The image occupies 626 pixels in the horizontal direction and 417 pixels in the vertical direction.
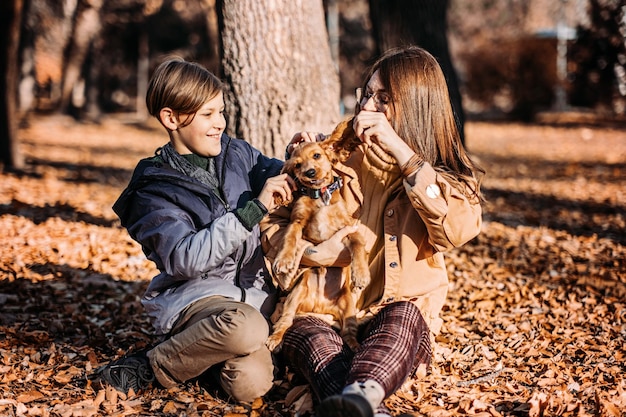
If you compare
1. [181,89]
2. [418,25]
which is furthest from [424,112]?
[418,25]

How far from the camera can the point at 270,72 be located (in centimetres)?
558

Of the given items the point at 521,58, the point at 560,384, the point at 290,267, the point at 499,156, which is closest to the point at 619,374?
the point at 560,384

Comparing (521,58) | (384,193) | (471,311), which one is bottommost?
(471,311)

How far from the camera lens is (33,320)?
15.9ft

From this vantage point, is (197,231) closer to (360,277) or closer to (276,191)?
(276,191)

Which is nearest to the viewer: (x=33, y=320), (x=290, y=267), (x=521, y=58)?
(x=290, y=267)

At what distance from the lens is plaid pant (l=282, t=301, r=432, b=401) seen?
3.19 m

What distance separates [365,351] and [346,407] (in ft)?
1.66

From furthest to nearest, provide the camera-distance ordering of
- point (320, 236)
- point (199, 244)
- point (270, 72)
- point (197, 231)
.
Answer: point (270, 72) < point (320, 236) < point (197, 231) < point (199, 244)

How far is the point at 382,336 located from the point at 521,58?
77.0 feet

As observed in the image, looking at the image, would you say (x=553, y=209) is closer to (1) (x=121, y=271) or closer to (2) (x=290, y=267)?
(1) (x=121, y=271)

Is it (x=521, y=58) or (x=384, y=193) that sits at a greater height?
(x=521, y=58)

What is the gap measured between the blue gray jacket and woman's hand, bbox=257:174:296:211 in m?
0.11

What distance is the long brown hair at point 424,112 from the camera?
3.81 m
